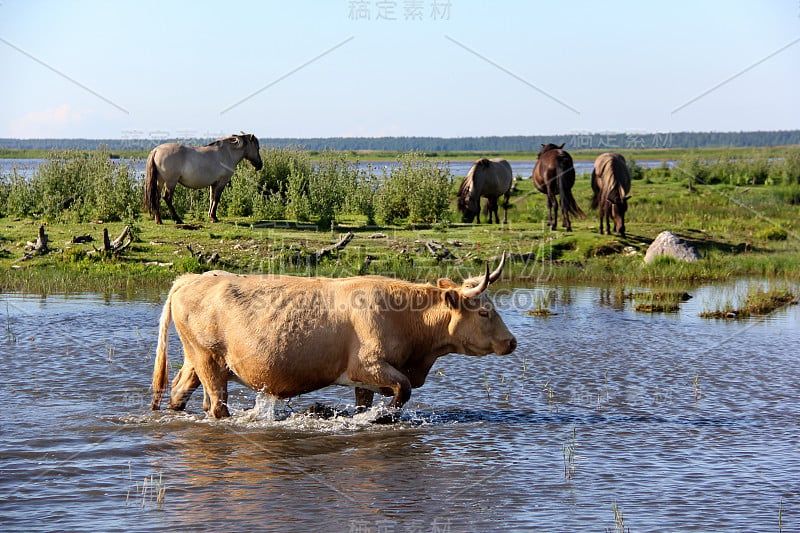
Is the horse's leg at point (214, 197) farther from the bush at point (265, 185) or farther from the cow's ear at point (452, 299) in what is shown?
the cow's ear at point (452, 299)

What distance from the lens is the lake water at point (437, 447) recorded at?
263 inches

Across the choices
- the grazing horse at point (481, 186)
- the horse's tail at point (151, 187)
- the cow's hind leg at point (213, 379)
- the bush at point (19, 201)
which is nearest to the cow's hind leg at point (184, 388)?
the cow's hind leg at point (213, 379)

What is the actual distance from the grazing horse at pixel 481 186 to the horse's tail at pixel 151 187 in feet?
28.3

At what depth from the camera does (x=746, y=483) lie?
24.6ft

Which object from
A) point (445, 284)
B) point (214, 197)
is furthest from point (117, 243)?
point (445, 284)

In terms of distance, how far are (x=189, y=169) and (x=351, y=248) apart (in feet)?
13.3

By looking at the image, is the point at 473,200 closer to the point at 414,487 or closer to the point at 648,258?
the point at 648,258

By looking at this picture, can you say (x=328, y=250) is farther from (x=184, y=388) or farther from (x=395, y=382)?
(x=395, y=382)

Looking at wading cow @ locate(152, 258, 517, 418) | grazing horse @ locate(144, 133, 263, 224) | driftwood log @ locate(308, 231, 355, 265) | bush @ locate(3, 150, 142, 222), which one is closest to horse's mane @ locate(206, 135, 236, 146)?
grazing horse @ locate(144, 133, 263, 224)

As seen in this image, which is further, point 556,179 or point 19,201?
point 556,179

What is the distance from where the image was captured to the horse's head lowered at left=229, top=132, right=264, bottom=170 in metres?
21.6

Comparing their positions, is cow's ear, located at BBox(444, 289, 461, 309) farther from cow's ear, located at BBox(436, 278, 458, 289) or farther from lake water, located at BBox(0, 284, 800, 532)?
lake water, located at BBox(0, 284, 800, 532)

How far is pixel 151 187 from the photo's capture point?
2033 centimetres

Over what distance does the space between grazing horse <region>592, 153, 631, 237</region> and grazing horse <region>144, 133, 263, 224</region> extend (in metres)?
8.51
